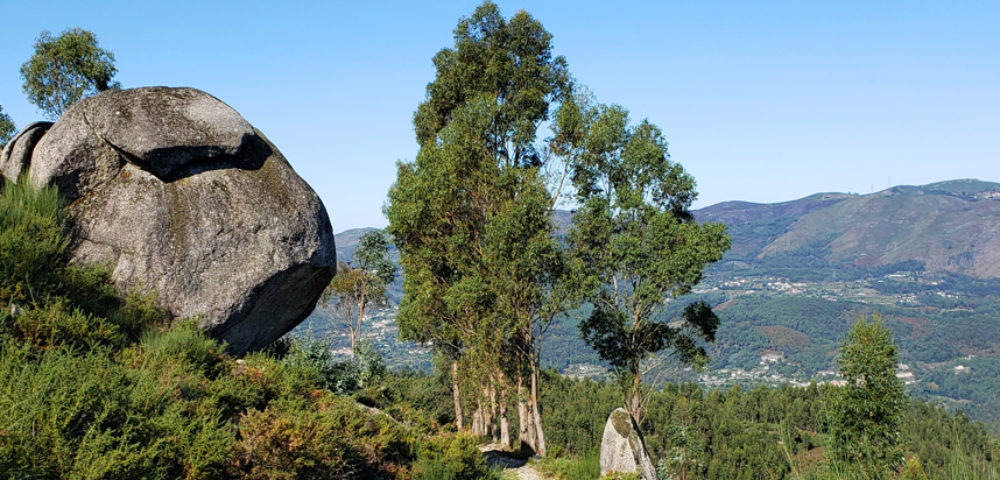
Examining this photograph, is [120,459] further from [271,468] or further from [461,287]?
[461,287]

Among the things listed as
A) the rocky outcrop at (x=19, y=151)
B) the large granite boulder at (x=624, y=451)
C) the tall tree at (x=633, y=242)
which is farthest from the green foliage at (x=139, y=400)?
the tall tree at (x=633, y=242)

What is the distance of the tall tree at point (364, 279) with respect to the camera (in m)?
40.6

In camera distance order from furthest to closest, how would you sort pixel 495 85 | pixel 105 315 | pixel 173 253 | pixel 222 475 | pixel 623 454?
pixel 495 85, pixel 623 454, pixel 173 253, pixel 105 315, pixel 222 475

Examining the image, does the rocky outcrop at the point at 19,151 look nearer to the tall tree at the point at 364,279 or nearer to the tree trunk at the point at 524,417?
the tree trunk at the point at 524,417

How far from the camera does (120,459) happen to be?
274 inches

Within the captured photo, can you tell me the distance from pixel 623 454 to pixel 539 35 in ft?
62.3

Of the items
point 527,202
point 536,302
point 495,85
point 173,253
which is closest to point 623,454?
point 536,302

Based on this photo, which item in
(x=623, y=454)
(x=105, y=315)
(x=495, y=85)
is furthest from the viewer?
(x=495, y=85)

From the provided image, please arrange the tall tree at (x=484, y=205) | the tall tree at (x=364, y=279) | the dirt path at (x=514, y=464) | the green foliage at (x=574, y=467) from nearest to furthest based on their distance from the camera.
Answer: the green foliage at (x=574, y=467) < the dirt path at (x=514, y=464) < the tall tree at (x=484, y=205) < the tall tree at (x=364, y=279)

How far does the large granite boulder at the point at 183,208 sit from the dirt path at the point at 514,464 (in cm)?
738

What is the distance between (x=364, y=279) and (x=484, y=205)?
1877 cm

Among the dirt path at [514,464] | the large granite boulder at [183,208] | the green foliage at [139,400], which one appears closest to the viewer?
the green foliage at [139,400]

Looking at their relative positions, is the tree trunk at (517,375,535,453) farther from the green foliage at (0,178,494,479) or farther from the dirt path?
the green foliage at (0,178,494,479)

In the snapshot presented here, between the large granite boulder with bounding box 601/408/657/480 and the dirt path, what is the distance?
2116mm
